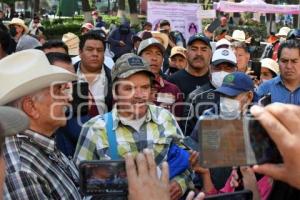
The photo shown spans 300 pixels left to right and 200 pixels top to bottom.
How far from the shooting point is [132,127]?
299 cm

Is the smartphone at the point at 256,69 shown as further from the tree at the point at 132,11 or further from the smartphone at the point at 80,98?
the tree at the point at 132,11

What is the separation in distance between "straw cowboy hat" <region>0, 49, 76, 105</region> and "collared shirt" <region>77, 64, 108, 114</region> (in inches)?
63.4

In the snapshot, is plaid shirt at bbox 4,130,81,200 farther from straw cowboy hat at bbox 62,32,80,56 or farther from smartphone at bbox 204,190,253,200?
straw cowboy hat at bbox 62,32,80,56

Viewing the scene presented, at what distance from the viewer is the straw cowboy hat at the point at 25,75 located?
2.45m

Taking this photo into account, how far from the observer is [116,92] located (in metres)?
3.17

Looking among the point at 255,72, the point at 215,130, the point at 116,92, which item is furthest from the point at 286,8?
the point at 215,130

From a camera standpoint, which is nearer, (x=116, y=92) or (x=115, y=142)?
(x=115, y=142)

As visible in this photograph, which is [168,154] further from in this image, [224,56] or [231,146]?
[224,56]

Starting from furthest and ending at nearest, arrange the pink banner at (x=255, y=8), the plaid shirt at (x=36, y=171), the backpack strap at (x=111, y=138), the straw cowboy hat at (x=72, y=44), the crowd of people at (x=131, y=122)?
1. the pink banner at (x=255, y=8)
2. the straw cowboy hat at (x=72, y=44)
3. the backpack strap at (x=111, y=138)
4. the plaid shirt at (x=36, y=171)
5. the crowd of people at (x=131, y=122)

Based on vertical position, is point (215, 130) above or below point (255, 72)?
above

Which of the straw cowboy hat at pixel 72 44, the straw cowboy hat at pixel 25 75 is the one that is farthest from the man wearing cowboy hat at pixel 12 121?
the straw cowboy hat at pixel 72 44

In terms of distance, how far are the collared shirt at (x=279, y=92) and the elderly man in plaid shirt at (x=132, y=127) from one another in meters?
2.00

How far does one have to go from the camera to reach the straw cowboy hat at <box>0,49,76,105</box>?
8.02 feet

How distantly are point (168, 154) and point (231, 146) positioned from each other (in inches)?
72.3
